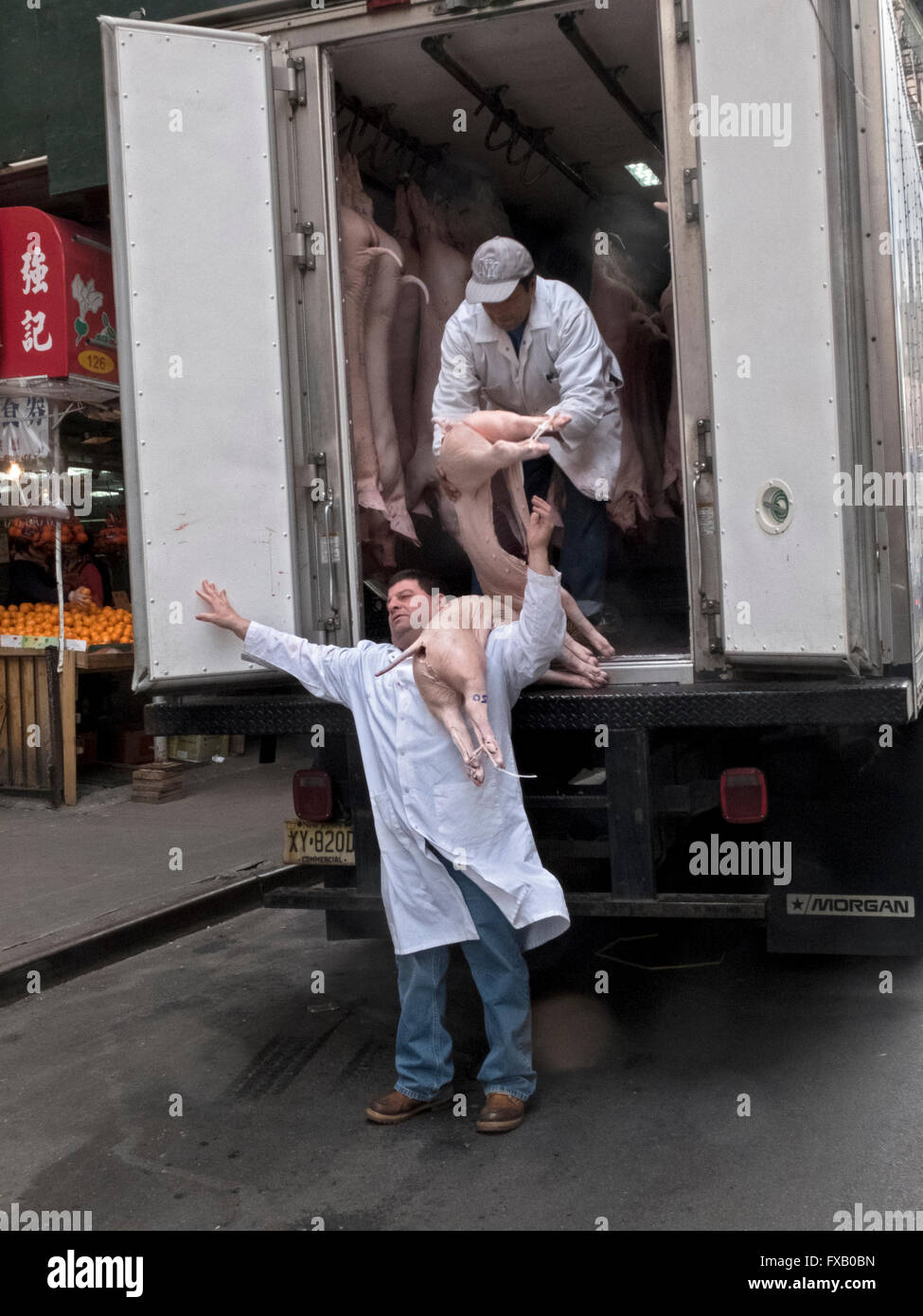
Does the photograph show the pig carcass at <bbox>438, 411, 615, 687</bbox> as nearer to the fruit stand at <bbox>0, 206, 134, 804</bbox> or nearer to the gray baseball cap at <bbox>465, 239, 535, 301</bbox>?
the gray baseball cap at <bbox>465, 239, 535, 301</bbox>

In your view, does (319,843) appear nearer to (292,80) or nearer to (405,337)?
(405,337)

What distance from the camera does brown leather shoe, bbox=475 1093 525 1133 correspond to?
372 centimetres

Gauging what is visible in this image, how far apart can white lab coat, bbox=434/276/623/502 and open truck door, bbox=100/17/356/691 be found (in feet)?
2.50

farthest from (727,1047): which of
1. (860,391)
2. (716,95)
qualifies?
(716,95)

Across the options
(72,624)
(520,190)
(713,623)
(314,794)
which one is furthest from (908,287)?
(72,624)

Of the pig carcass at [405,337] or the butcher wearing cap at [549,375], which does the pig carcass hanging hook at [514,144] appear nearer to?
the pig carcass at [405,337]

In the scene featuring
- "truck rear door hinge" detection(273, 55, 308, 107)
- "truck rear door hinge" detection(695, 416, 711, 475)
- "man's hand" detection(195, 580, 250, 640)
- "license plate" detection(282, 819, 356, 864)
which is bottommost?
"license plate" detection(282, 819, 356, 864)

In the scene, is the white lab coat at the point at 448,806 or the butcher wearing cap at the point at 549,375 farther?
the butcher wearing cap at the point at 549,375

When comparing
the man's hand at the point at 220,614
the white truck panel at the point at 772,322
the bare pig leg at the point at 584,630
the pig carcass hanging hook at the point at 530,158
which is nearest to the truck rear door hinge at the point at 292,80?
the white truck panel at the point at 772,322

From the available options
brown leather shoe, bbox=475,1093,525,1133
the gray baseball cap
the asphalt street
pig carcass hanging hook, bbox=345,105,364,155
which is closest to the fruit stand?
pig carcass hanging hook, bbox=345,105,364,155

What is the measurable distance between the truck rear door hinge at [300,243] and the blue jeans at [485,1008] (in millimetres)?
1922

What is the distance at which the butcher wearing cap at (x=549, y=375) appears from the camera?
14.8 ft

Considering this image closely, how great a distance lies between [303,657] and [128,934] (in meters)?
2.50

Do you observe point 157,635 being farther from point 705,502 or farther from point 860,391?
point 860,391
